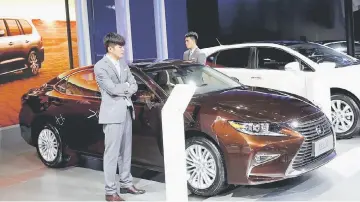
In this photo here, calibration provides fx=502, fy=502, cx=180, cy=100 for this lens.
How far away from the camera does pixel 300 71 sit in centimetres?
688

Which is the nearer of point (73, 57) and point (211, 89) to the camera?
point (211, 89)

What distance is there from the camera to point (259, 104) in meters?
4.63

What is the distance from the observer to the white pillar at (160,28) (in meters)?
10.6

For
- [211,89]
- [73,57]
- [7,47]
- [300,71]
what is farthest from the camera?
[73,57]

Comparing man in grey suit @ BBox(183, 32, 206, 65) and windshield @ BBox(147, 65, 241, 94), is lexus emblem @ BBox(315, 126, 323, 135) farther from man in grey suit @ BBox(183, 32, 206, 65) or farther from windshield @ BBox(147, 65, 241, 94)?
man in grey suit @ BBox(183, 32, 206, 65)

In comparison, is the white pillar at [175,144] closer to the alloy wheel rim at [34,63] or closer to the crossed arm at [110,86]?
the crossed arm at [110,86]

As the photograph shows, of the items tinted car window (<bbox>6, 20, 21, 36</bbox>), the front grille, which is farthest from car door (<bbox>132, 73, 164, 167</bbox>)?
tinted car window (<bbox>6, 20, 21, 36</bbox>)

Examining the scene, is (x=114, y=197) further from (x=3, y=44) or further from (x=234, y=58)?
(x=3, y=44)

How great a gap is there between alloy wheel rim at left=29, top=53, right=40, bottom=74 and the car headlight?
5.02m

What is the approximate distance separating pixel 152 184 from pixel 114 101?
1.20 m

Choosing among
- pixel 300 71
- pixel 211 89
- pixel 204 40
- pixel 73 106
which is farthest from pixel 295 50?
pixel 204 40

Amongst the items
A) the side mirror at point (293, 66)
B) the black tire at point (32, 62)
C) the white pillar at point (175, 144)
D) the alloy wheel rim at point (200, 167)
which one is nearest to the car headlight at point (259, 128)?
the alloy wheel rim at point (200, 167)

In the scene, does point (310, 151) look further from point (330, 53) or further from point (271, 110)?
point (330, 53)

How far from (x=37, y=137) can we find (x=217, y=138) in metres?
2.82
